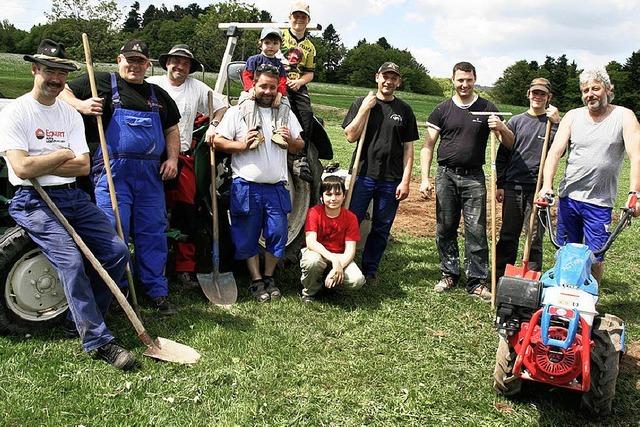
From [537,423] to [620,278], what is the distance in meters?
3.47

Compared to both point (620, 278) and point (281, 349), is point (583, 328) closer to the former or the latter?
point (281, 349)

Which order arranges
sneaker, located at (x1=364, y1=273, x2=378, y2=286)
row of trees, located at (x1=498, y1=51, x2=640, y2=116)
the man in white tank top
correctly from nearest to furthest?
1. the man in white tank top
2. sneaker, located at (x1=364, y1=273, x2=378, y2=286)
3. row of trees, located at (x1=498, y1=51, x2=640, y2=116)

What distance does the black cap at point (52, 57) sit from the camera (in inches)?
143

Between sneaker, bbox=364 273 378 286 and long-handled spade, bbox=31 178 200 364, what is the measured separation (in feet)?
7.09

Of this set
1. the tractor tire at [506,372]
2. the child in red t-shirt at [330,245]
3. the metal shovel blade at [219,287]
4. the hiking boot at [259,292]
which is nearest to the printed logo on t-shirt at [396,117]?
the child in red t-shirt at [330,245]

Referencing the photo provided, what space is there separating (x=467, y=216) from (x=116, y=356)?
327 cm

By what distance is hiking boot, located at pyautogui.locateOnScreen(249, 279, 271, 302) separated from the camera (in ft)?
16.5

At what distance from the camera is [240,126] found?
488cm

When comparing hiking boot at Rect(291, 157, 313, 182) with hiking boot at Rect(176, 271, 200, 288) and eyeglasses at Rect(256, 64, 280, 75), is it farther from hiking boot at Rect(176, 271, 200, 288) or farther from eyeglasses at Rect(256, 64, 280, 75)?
hiking boot at Rect(176, 271, 200, 288)

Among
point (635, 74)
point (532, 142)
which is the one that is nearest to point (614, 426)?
point (532, 142)

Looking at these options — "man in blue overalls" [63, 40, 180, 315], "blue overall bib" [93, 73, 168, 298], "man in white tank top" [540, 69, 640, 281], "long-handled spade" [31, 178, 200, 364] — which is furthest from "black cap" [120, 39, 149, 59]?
"man in white tank top" [540, 69, 640, 281]

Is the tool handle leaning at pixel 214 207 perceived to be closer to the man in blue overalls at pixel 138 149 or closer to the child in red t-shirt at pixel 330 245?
the man in blue overalls at pixel 138 149

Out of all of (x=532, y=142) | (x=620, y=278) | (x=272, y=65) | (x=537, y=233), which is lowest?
(x=620, y=278)

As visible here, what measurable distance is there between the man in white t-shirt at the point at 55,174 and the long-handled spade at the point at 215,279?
1.16 meters
